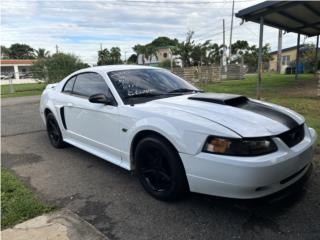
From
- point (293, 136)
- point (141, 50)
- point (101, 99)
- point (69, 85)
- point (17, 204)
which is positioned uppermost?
point (141, 50)

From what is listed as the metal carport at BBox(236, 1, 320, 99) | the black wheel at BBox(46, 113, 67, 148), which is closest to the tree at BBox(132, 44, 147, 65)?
the metal carport at BBox(236, 1, 320, 99)

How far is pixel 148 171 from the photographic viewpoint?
3473 millimetres

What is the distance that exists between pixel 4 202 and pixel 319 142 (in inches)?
184

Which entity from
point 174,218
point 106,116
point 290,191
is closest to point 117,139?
point 106,116

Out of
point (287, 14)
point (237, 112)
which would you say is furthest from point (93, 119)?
point (287, 14)

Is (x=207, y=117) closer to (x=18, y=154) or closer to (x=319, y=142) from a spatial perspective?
(x=319, y=142)

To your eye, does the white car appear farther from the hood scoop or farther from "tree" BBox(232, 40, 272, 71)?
"tree" BBox(232, 40, 272, 71)

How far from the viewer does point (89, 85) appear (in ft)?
15.2

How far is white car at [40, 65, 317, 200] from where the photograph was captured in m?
2.69

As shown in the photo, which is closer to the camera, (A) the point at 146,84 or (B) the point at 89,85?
(A) the point at 146,84

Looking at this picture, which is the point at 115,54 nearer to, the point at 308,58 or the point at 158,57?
the point at 158,57

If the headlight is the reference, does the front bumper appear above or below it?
Result: below

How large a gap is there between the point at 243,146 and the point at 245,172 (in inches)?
9.2

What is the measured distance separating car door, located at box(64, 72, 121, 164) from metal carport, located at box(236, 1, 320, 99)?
21.6ft
